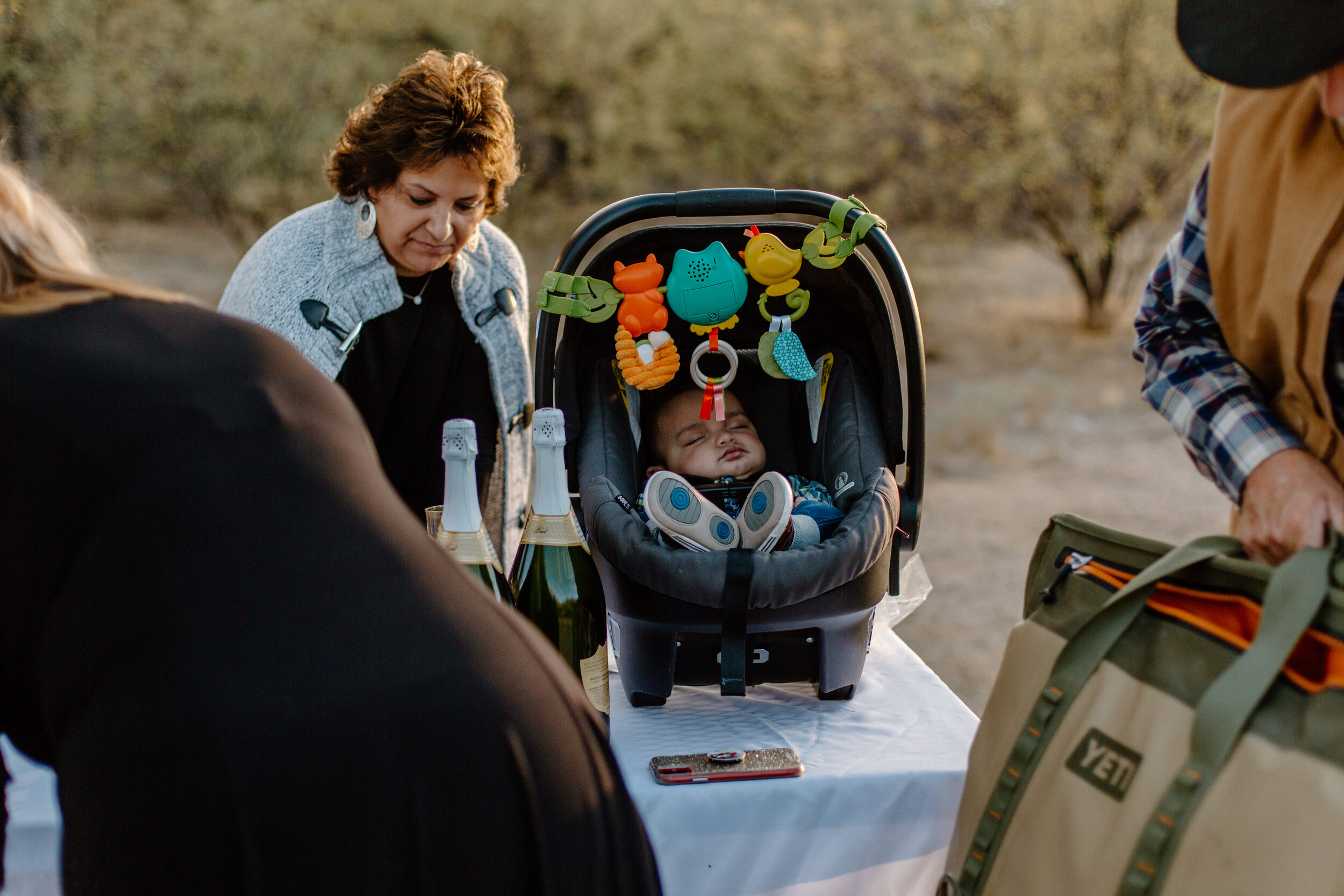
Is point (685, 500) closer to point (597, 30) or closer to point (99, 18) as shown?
point (99, 18)

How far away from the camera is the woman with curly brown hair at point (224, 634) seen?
815mm

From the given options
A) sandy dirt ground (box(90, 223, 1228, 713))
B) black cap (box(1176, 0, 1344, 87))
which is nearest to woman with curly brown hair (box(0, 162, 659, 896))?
black cap (box(1176, 0, 1344, 87))

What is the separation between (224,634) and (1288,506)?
1.17m

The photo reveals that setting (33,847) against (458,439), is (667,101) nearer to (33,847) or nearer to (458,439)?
(458,439)

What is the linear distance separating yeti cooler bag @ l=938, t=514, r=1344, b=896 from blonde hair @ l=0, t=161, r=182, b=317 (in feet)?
3.48

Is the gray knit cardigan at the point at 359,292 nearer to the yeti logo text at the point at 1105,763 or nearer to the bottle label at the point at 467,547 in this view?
the bottle label at the point at 467,547

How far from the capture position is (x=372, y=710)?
2.85ft

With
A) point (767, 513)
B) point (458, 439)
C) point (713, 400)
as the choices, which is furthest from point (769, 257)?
point (458, 439)

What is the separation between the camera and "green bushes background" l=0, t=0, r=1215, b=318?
9508mm

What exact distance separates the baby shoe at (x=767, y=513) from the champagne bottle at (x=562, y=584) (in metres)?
0.32

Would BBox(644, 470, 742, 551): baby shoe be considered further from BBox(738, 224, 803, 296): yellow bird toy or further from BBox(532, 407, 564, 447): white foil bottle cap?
BBox(738, 224, 803, 296): yellow bird toy

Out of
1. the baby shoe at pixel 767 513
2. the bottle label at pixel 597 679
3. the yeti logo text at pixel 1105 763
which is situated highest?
the baby shoe at pixel 767 513

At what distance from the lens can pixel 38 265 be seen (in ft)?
2.93

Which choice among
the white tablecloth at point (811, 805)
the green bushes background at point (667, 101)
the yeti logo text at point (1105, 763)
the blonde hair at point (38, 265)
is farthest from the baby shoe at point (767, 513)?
the green bushes background at point (667, 101)
